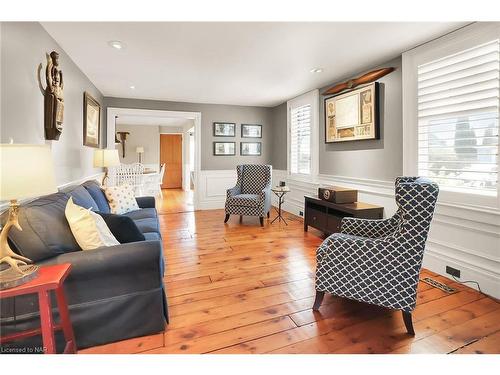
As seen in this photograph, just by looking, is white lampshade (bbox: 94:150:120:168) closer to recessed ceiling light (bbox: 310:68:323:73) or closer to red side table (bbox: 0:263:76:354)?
red side table (bbox: 0:263:76:354)

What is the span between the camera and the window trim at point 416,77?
225cm

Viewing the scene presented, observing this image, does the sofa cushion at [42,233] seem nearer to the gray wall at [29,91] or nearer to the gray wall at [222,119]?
the gray wall at [29,91]

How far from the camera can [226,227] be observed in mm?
4391

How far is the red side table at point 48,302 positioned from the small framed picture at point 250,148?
4.92m

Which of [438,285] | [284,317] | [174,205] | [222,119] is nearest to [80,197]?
[284,317]

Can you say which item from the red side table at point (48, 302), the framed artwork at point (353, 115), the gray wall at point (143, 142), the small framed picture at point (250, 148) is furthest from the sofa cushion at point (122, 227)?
the gray wall at point (143, 142)

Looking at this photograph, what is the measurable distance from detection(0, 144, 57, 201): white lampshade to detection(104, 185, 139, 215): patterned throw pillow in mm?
1931

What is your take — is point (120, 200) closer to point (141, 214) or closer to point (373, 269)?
point (141, 214)

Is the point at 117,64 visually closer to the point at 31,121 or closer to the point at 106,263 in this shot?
the point at 31,121

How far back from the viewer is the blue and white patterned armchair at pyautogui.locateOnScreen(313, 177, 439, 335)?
1635 mm

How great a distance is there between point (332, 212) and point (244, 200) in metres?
1.51

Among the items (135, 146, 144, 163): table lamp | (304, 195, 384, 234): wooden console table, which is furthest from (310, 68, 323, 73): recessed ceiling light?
(135, 146, 144, 163): table lamp

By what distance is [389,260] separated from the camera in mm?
1767
